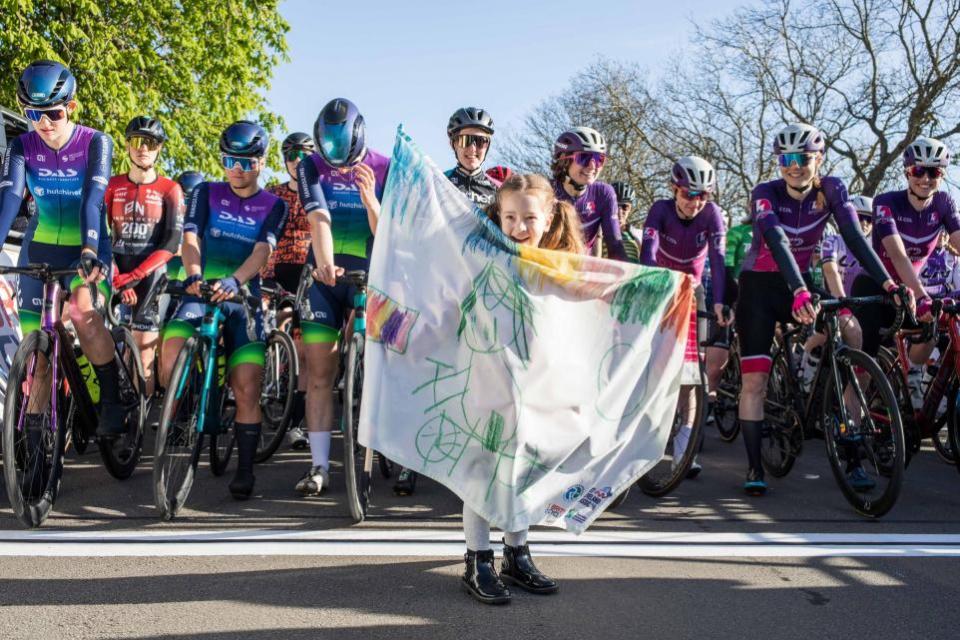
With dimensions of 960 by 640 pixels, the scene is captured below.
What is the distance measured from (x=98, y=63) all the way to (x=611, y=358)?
67.1ft

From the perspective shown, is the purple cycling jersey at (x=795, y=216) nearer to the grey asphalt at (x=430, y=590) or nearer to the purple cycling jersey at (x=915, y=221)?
the purple cycling jersey at (x=915, y=221)

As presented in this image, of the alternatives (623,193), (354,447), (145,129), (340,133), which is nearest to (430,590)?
A: (354,447)

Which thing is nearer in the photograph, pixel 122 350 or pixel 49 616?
pixel 49 616

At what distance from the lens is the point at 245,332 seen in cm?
621

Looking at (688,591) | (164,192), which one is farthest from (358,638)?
(164,192)

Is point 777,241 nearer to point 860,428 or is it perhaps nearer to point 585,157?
point 860,428

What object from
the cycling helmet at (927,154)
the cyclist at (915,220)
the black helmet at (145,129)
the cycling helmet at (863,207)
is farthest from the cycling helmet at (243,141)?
the cycling helmet at (863,207)

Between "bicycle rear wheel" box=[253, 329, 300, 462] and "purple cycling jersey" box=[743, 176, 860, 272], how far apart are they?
3544 millimetres

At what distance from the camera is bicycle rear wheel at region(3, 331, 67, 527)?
504cm

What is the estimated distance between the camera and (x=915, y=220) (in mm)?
7949

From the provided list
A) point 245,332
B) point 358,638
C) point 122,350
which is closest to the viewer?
point 358,638

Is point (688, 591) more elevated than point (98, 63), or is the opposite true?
point (98, 63)

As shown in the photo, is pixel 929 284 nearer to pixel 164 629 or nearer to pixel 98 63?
pixel 164 629

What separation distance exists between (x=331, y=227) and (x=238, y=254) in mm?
671
